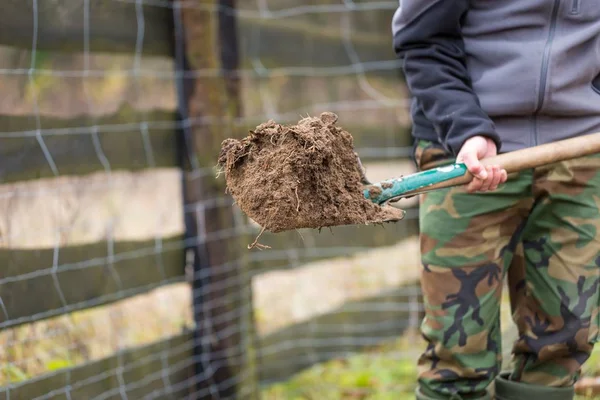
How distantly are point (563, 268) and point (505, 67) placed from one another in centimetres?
65

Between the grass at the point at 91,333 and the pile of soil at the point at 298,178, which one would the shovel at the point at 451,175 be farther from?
the grass at the point at 91,333

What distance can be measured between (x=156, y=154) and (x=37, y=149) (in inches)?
25.1

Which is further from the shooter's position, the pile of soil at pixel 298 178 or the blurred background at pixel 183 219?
the blurred background at pixel 183 219

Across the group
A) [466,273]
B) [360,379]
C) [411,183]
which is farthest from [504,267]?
[360,379]

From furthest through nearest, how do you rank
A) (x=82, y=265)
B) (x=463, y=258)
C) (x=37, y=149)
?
(x=82, y=265), (x=37, y=149), (x=463, y=258)

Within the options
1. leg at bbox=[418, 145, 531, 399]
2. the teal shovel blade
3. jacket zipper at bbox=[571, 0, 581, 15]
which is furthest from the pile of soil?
jacket zipper at bbox=[571, 0, 581, 15]

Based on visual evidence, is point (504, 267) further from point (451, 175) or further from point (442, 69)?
point (442, 69)

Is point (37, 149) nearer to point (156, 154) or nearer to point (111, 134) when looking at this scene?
point (111, 134)

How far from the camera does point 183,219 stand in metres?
3.22

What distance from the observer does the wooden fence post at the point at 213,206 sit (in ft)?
10.3

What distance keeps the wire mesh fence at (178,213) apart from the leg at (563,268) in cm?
136

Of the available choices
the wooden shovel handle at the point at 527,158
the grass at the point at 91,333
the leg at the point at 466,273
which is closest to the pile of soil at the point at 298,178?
the wooden shovel handle at the point at 527,158

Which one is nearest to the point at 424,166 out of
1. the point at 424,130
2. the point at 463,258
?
the point at 424,130

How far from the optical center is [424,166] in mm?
2453
